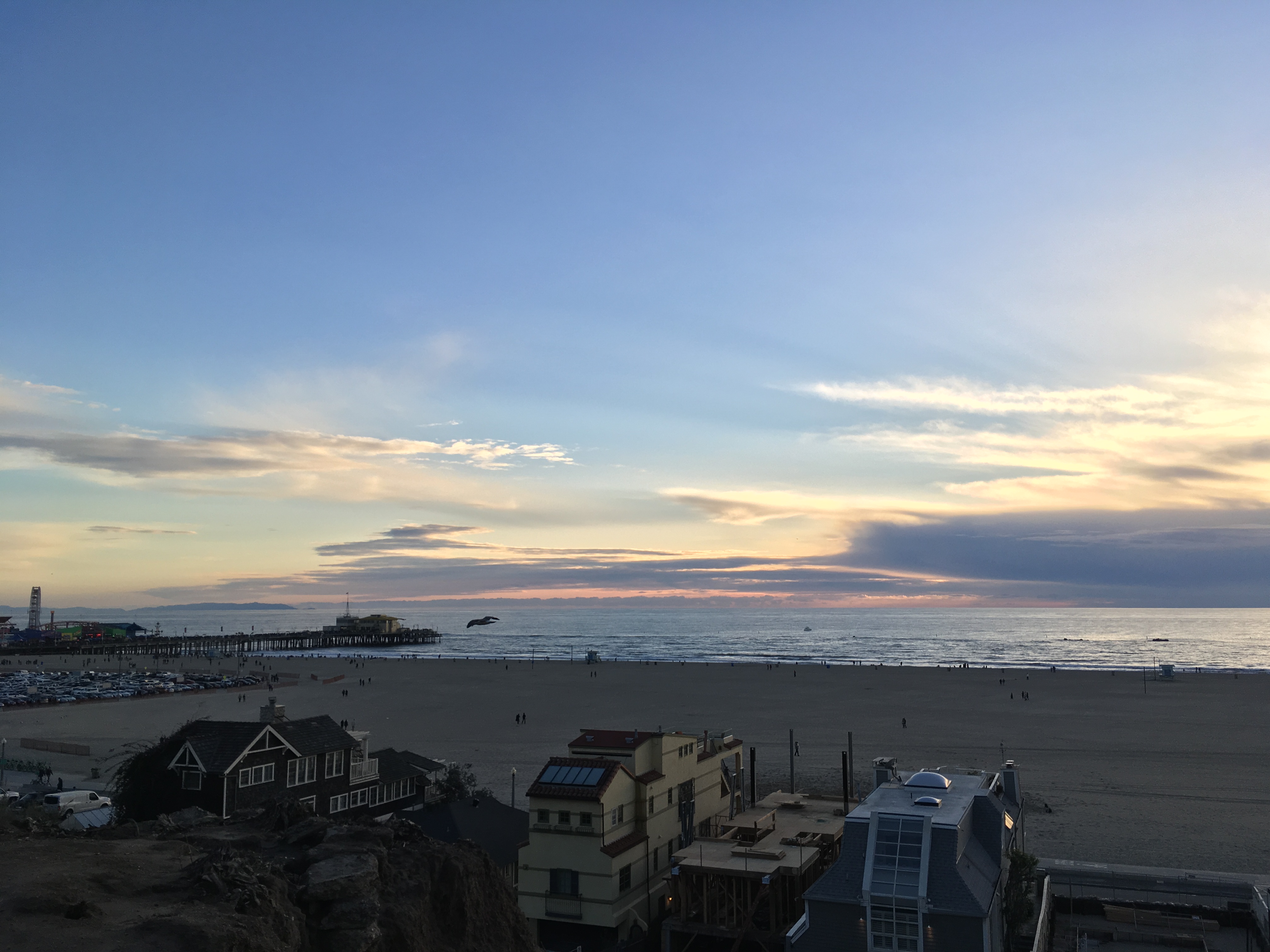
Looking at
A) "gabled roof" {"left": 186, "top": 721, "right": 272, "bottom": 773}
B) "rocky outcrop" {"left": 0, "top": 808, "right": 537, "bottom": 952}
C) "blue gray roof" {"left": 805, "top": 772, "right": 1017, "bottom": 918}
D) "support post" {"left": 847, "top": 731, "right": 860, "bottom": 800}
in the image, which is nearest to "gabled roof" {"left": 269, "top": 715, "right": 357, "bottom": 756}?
"gabled roof" {"left": 186, "top": 721, "right": 272, "bottom": 773}

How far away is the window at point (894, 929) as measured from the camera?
769 inches

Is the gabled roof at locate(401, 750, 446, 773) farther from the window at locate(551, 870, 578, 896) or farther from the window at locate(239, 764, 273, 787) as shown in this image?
the window at locate(551, 870, 578, 896)

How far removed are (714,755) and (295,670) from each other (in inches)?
4233

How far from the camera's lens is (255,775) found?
29.0 metres

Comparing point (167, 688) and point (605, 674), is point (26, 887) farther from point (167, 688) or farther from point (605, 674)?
point (605, 674)

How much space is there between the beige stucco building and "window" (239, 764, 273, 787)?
9429 mm

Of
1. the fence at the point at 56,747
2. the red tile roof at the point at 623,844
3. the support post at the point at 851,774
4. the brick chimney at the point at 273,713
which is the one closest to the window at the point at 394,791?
the brick chimney at the point at 273,713

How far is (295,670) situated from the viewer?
412 ft

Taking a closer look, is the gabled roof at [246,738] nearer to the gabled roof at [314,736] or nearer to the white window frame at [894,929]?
the gabled roof at [314,736]

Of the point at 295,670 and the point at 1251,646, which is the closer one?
the point at 295,670

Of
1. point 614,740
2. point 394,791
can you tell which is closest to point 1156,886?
point 614,740

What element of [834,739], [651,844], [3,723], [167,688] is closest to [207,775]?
[651,844]

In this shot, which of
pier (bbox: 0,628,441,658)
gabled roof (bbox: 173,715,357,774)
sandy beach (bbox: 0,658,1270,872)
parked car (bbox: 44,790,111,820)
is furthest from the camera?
pier (bbox: 0,628,441,658)

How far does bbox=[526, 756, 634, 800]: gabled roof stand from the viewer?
84.7ft
